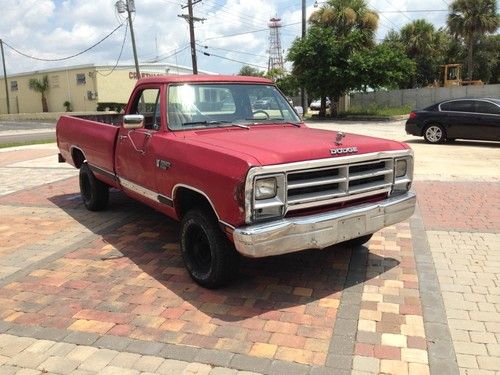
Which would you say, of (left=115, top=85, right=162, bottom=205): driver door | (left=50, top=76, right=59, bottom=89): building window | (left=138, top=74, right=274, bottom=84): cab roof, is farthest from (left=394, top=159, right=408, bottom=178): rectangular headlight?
(left=50, top=76, right=59, bottom=89): building window

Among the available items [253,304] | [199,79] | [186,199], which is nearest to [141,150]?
[186,199]

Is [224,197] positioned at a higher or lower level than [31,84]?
lower

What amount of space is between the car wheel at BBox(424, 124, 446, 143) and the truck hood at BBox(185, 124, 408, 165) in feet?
37.2

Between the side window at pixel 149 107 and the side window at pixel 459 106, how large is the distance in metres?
11.7

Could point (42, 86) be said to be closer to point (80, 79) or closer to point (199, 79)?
point (80, 79)

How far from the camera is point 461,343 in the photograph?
11.6ft

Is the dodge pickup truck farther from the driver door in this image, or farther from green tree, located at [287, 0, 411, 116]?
green tree, located at [287, 0, 411, 116]

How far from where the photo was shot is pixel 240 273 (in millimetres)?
4863

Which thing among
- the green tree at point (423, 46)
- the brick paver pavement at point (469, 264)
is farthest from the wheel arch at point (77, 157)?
the green tree at point (423, 46)

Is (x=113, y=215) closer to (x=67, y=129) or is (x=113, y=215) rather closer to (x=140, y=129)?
(x=67, y=129)

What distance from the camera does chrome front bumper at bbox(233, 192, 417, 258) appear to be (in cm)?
372

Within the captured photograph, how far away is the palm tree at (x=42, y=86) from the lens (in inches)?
2026

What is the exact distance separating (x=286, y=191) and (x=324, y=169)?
0.43m

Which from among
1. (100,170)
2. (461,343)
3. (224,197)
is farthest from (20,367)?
(100,170)
